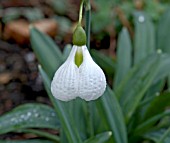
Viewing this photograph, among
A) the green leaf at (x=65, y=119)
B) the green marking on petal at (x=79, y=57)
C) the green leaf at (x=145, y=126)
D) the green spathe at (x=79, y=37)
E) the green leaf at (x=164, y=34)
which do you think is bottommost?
the green leaf at (x=145, y=126)

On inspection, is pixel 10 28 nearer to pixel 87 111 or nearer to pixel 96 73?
pixel 87 111

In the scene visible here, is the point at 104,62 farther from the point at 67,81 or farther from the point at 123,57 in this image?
the point at 67,81

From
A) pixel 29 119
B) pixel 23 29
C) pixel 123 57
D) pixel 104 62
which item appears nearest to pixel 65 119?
pixel 29 119

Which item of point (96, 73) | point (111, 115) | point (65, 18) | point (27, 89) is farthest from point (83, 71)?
point (65, 18)

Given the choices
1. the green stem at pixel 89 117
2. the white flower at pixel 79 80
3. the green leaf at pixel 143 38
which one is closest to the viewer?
the white flower at pixel 79 80

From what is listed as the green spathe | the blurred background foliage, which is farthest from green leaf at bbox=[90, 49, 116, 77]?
the green spathe

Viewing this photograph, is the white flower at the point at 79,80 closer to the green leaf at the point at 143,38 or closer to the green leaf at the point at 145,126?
the green leaf at the point at 145,126

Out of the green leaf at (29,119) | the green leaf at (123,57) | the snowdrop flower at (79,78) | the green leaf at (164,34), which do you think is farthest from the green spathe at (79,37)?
the green leaf at (164,34)

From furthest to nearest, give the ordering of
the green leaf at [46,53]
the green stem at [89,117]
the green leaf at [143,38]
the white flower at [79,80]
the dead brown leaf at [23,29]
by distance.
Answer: the dead brown leaf at [23,29]
the green leaf at [143,38]
the green leaf at [46,53]
the green stem at [89,117]
the white flower at [79,80]
